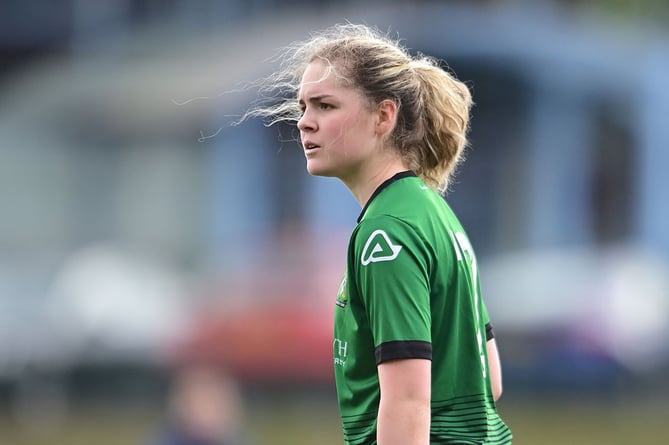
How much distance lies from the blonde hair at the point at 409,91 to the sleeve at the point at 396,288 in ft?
1.33

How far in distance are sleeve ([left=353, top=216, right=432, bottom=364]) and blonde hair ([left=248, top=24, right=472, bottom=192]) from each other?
0.40 meters

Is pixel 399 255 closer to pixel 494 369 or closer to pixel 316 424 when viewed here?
pixel 494 369

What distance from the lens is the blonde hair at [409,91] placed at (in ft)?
12.3

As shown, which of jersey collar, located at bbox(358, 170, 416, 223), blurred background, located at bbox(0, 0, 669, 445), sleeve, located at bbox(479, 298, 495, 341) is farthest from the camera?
blurred background, located at bbox(0, 0, 669, 445)

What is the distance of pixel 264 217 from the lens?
1945 centimetres

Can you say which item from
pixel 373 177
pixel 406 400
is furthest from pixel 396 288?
pixel 373 177

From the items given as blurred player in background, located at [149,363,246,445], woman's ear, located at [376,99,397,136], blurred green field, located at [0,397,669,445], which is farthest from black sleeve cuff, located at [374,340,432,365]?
blurred green field, located at [0,397,669,445]

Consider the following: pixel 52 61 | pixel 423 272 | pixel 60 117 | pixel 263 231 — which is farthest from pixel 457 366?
pixel 52 61

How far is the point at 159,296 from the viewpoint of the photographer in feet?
57.2

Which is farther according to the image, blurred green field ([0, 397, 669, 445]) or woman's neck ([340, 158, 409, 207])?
blurred green field ([0, 397, 669, 445])

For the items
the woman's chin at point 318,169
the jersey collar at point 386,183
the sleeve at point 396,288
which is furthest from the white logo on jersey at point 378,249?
the woman's chin at point 318,169

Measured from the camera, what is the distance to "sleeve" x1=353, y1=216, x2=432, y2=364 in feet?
11.2

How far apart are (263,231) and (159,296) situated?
188 centimetres

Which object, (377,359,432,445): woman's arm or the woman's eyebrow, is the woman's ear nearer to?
the woman's eyebrow
